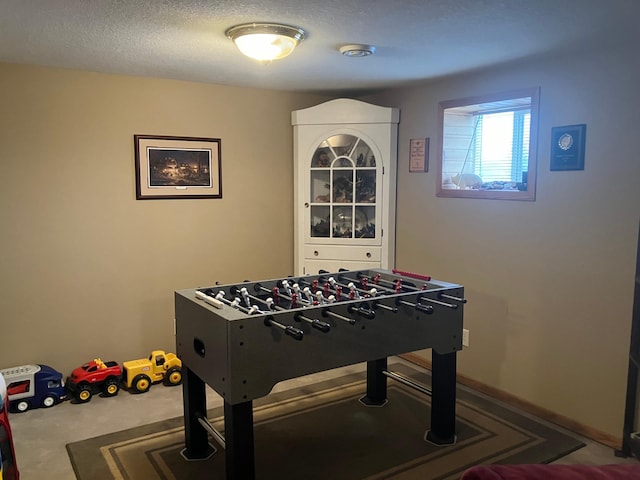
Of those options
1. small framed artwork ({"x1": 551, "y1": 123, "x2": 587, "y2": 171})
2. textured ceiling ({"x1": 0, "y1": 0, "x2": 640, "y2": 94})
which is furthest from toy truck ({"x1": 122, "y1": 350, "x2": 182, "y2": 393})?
small framed artwork ({"x1": 551, "y1": 123, "x2": 587, "y2": 171})

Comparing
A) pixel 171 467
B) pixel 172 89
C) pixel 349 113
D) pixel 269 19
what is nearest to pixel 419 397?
pixel 171 467

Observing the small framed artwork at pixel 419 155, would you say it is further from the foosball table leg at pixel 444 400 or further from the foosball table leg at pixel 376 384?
the foosball table leg at pixel 444 400

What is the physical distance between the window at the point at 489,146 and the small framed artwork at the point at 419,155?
0.14 m

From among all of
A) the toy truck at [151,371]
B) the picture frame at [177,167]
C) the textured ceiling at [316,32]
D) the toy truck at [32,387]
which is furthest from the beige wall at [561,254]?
the toy truck at [32,387]

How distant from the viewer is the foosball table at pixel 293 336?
2.22 metres

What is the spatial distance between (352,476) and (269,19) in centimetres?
222

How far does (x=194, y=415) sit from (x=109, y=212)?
1702 mm

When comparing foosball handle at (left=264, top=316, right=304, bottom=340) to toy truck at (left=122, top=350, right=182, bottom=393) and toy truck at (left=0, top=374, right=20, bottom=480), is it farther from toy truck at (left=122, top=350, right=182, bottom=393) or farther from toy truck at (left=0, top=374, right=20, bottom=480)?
toy truck at (left=122, top=350, right=182, bottom=393)

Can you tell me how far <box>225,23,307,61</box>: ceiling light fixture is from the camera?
97.1 inches

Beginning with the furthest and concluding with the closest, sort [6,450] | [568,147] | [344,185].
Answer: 1. [344,185]
2. [568,147]
3. [6,450]

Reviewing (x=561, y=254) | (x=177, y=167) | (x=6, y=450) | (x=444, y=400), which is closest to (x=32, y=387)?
(x=6, y=450)

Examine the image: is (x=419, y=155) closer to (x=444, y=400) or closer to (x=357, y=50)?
(x=357, y=50)

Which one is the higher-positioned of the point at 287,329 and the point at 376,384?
the point at 287,329

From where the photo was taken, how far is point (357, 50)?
2836 millimetres
